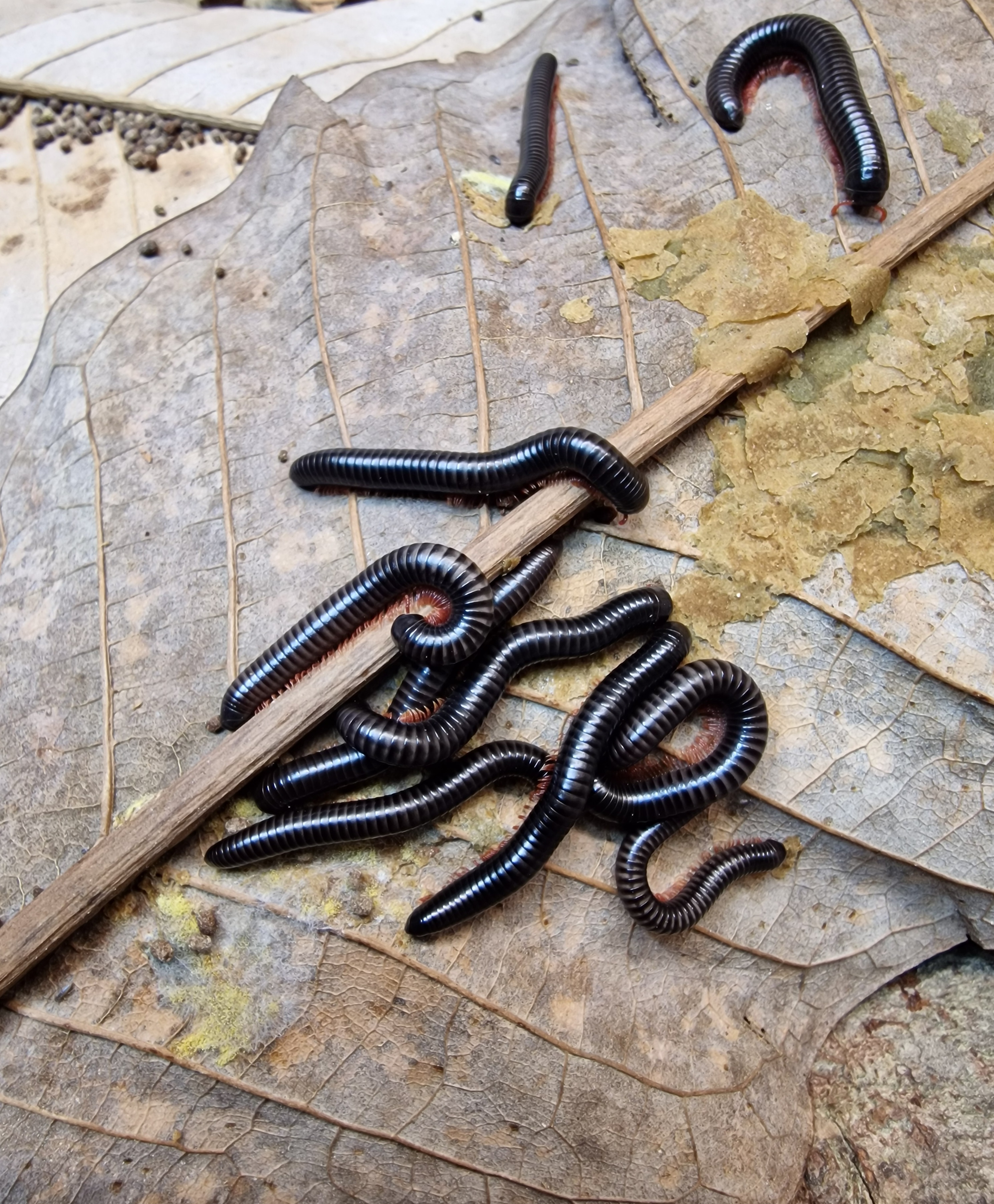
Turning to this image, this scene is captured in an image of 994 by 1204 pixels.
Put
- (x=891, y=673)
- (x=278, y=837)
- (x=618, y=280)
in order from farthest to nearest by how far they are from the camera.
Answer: (x=618, y=280) < (x=891, y=673) < (x=278, y=837)

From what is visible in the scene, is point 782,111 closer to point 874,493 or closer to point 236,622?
point 874,493

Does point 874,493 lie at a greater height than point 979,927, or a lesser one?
greater

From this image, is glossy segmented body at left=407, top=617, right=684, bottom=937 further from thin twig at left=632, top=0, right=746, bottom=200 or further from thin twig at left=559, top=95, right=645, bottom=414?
thin twig at left=632, top=0, right=746, bottom=200

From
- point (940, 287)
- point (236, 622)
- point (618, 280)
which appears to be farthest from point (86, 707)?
point (940, 287)

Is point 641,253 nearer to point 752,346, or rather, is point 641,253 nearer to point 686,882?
point 752,346

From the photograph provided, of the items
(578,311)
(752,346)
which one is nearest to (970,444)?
(752,346)

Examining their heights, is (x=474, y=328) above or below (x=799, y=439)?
above
